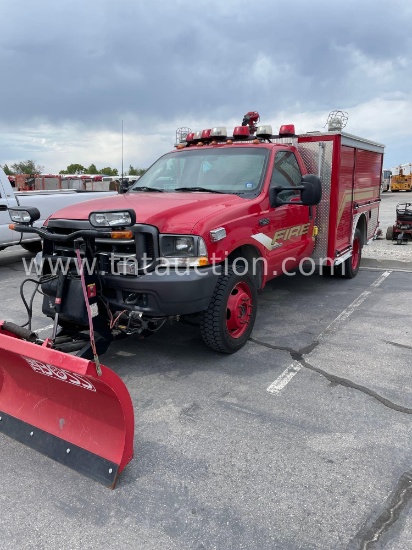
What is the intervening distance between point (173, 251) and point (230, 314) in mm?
941

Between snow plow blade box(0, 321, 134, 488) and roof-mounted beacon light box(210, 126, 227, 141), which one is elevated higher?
roof-mounted beacon light box(210, 126, 227, 141)

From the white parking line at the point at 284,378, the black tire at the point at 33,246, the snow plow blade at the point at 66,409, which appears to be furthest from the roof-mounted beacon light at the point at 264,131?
the black tire at the point at 33,246

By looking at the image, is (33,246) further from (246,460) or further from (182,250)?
(246,460)

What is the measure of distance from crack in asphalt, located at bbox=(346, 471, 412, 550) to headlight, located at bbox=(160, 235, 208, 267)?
2146 mm

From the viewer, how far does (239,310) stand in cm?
448

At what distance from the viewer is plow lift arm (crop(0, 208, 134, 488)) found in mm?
2658

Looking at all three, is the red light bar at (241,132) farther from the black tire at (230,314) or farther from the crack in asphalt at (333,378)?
the crack in asphalt at (333,378)

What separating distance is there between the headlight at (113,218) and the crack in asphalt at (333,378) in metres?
2.18

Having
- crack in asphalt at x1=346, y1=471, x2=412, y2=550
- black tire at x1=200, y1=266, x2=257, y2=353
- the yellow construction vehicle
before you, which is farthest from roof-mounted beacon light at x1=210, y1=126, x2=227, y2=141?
the yellow construction vehicle

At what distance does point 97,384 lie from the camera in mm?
2689

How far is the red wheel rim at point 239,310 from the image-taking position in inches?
173

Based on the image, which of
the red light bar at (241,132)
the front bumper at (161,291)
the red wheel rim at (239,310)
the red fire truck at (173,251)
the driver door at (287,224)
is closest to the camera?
the red fire truck at (173,251)

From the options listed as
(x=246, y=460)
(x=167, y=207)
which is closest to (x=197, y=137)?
(x=167, y=207)

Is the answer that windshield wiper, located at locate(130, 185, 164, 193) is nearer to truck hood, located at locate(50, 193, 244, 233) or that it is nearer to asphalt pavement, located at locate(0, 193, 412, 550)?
truck hood, located at locate(50, 193, 244, 233)
